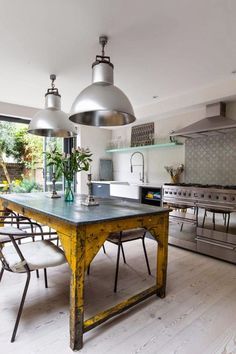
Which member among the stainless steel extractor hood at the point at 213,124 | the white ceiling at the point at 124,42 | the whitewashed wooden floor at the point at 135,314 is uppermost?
the white ceiling at the point at 124,42

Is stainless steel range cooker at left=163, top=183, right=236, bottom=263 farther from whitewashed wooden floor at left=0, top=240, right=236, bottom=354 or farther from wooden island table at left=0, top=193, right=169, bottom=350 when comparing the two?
wooden island table at left=0, top=193, right=169, bottom=350

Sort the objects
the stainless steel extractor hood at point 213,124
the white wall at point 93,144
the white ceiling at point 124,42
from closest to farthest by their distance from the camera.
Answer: the white ceiling at point 124,42 < the stainless steel extractor hood at point 213,124 < the white wall at point 93,144

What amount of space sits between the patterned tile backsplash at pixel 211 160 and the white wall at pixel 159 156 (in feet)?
0.83


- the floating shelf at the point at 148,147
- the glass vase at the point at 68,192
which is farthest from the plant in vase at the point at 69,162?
the floating shelf at the point at 148,147

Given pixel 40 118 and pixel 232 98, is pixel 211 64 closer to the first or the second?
pixel 232 98

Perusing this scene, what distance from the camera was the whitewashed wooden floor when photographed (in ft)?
4.98

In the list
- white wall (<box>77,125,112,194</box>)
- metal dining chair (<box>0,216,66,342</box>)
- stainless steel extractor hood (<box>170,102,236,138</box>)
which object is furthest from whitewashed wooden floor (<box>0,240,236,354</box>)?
white wall (<box>77,125,112,194</box>)

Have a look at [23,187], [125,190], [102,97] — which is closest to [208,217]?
[125,190]

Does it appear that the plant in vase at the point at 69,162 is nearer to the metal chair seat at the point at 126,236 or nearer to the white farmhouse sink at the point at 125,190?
the metal chair seat at the point at 126,236

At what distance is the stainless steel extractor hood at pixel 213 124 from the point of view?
328 cm

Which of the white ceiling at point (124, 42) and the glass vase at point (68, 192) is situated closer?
the white ceiling at point (124, 42)

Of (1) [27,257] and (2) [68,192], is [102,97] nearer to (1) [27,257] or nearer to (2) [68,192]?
(2) [68,192]

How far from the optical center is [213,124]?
3375 mm

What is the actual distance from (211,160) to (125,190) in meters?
1.66
